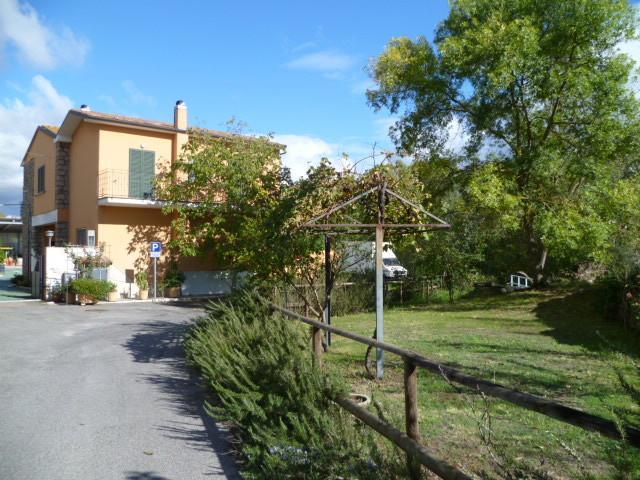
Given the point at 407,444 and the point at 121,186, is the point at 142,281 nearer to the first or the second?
the point at 121,186

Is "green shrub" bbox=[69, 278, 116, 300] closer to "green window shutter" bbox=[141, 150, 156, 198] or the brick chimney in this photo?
"green window shutter" bbox=[141, 150, 156, 198]

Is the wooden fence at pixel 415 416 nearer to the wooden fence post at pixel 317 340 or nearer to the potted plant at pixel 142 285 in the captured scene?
the wooden fence post at pixel 317 340

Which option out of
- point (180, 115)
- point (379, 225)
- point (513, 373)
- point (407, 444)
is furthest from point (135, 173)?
point (407, 444)

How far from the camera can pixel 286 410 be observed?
473 centimetres

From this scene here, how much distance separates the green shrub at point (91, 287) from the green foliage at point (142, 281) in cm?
265

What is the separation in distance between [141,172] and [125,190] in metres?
1.10

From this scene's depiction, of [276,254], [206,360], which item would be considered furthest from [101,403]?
[276,254]

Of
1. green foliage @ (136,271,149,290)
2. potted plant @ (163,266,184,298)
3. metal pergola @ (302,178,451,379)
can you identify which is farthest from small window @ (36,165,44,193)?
metal pergola @ (302,178,451,379)

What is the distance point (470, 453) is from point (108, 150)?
22280mm

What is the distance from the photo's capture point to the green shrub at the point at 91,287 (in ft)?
66.1

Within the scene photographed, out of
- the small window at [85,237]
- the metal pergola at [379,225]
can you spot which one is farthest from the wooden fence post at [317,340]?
the small window at [85,237]

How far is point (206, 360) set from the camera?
277 inches

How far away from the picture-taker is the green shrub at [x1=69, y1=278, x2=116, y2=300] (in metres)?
20.1

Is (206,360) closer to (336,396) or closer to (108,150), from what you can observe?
(336,396)
